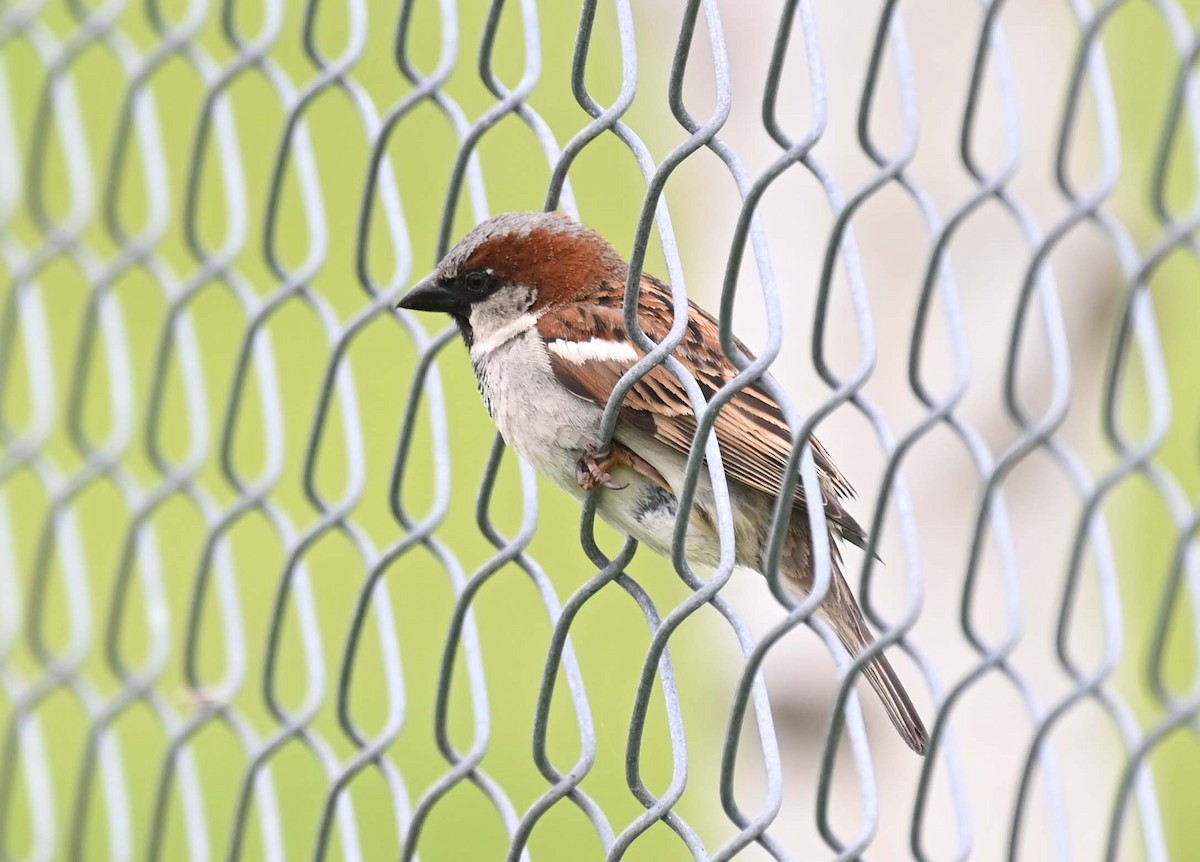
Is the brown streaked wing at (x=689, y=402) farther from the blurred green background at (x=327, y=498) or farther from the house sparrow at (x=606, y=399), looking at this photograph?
the blurred green background at (x=327, y=498)

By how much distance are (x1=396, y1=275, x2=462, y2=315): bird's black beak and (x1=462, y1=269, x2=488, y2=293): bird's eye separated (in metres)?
0.02

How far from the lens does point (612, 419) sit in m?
1.42

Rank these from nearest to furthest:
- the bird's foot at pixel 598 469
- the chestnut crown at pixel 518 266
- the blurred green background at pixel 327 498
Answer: the bird's foot at pixel 598 469, the chestnut crown at pixel 518 266, the blurred green background at pixel 327 498

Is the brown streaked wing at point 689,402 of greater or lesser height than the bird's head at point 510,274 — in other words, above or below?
below

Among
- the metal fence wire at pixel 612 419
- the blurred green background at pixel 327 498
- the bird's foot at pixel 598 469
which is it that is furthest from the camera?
the blurred green background at pixel 327 498

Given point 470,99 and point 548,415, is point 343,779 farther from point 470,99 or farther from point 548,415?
point 470,99

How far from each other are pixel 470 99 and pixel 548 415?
419cm

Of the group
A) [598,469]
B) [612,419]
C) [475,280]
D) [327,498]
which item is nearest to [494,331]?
[475,280]

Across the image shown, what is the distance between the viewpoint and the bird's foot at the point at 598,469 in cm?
175

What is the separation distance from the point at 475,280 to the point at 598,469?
0.35 meters

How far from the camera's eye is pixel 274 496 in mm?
4848

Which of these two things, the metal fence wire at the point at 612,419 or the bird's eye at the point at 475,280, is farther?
the bird's eye at the point at 475,280

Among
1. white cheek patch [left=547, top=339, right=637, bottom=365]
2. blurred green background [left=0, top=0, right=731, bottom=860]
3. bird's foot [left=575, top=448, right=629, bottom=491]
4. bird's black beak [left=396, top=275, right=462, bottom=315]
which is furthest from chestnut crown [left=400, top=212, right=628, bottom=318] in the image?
blurred green background [left=0, top=0, right=731, bottom=860]

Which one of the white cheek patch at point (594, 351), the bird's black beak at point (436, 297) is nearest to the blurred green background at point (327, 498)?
the bird's black beak at point (436, 297)
